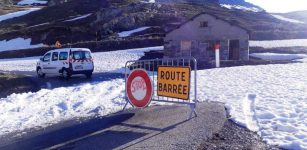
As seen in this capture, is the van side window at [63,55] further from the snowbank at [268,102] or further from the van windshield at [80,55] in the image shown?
the snowbank at [268,102]

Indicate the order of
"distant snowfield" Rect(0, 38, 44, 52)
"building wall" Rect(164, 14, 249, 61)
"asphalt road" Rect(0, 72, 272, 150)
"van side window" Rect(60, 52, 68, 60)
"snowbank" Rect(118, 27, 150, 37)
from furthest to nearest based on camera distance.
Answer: "distant snowfield" Rect(0, 38, 44, 52) < "snowbank" Rect(118, 27, 150, 37) < "building wall" Rect(164, 14, 249, 61) < "van side window" Rect(60, 52, 68, 60) < "asphalt road" Rect(0, 72, 272, 150)

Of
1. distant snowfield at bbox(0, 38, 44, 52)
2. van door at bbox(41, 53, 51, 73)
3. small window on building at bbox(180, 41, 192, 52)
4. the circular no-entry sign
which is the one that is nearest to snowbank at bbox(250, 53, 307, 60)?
small window on building at bbox(180, 41, 192, 52)

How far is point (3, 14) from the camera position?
109625 mm

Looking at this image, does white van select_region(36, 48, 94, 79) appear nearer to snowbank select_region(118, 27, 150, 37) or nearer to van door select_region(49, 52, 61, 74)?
van door select_region(49, 52, 61, 74)

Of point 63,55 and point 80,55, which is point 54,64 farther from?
point 80,55

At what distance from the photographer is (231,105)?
36.2 ft

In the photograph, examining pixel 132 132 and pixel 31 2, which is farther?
pixel 31 2

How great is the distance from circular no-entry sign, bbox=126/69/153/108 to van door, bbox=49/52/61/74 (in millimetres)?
14928

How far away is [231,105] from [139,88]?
2.56 meters

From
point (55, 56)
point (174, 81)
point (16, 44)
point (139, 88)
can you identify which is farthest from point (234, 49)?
point (16, 44)

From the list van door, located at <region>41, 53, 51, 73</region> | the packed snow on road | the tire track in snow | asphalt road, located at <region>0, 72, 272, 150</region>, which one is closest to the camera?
asphalt road, located at <region>0, 72, 272, 150</region>

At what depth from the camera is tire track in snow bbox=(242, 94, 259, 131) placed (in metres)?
8.75

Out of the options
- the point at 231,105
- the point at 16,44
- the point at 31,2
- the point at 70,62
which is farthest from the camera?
Result: the point at 31,2

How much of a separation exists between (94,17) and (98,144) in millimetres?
76526
